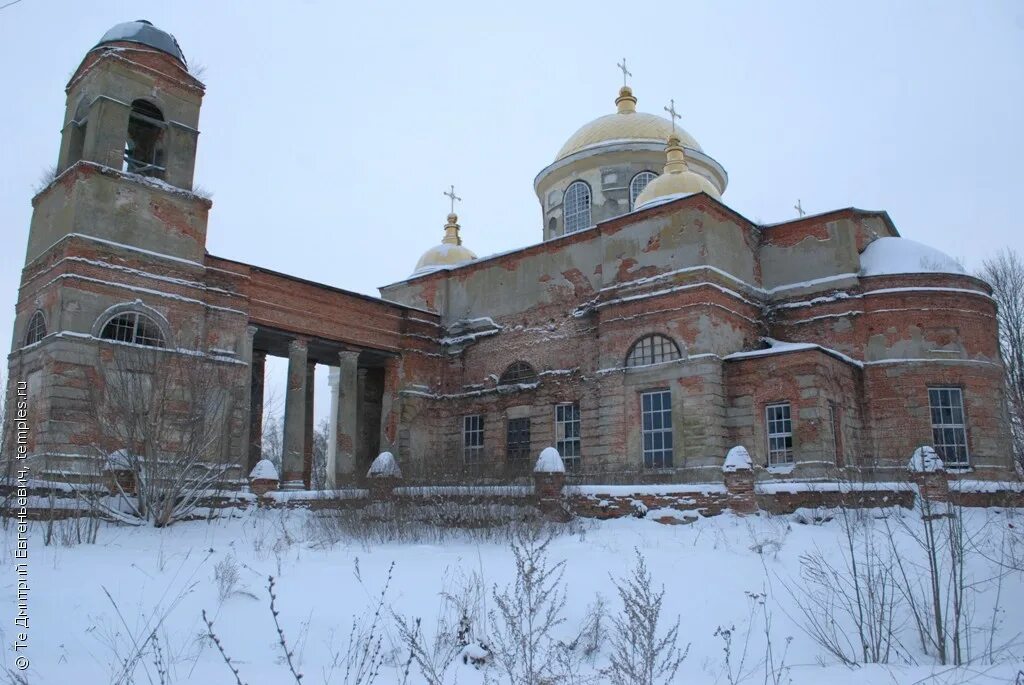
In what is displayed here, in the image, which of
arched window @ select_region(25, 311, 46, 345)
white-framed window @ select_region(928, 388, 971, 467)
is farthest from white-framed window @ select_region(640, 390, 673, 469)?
arched window @ select_region(25, 311, 46, 345)

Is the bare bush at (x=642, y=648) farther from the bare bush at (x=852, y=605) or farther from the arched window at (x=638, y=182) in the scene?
the arched window at (x=638, y=182)

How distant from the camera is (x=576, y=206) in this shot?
98.9 ft

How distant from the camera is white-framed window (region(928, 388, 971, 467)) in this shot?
2016cm

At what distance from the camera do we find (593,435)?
22.3 metres

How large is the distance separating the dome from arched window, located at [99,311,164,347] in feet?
23.9

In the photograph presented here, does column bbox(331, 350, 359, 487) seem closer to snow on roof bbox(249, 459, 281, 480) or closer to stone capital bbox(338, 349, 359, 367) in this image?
stone capital bbox(338, 349, 359, 367)

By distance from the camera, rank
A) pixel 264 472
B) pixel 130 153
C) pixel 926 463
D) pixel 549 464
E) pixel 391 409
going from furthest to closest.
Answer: pixel 391 409 < pixel 130 153 < pixel 264 472 < pixel 549 464 < pixel 926 463

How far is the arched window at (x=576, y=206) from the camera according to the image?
2973 centimetres

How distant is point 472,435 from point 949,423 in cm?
1336

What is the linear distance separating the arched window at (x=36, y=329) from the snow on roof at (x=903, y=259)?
20529 mm

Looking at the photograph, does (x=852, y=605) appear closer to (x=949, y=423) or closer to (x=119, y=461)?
(x=119, y=461)

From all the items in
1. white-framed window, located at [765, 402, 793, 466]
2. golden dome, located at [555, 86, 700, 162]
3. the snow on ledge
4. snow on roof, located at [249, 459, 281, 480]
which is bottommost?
the snow on ledge

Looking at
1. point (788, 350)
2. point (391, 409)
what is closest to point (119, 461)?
point (391, 409)

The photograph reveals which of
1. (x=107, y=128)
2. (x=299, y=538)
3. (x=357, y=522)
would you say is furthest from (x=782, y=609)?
(x=107, y=128)
